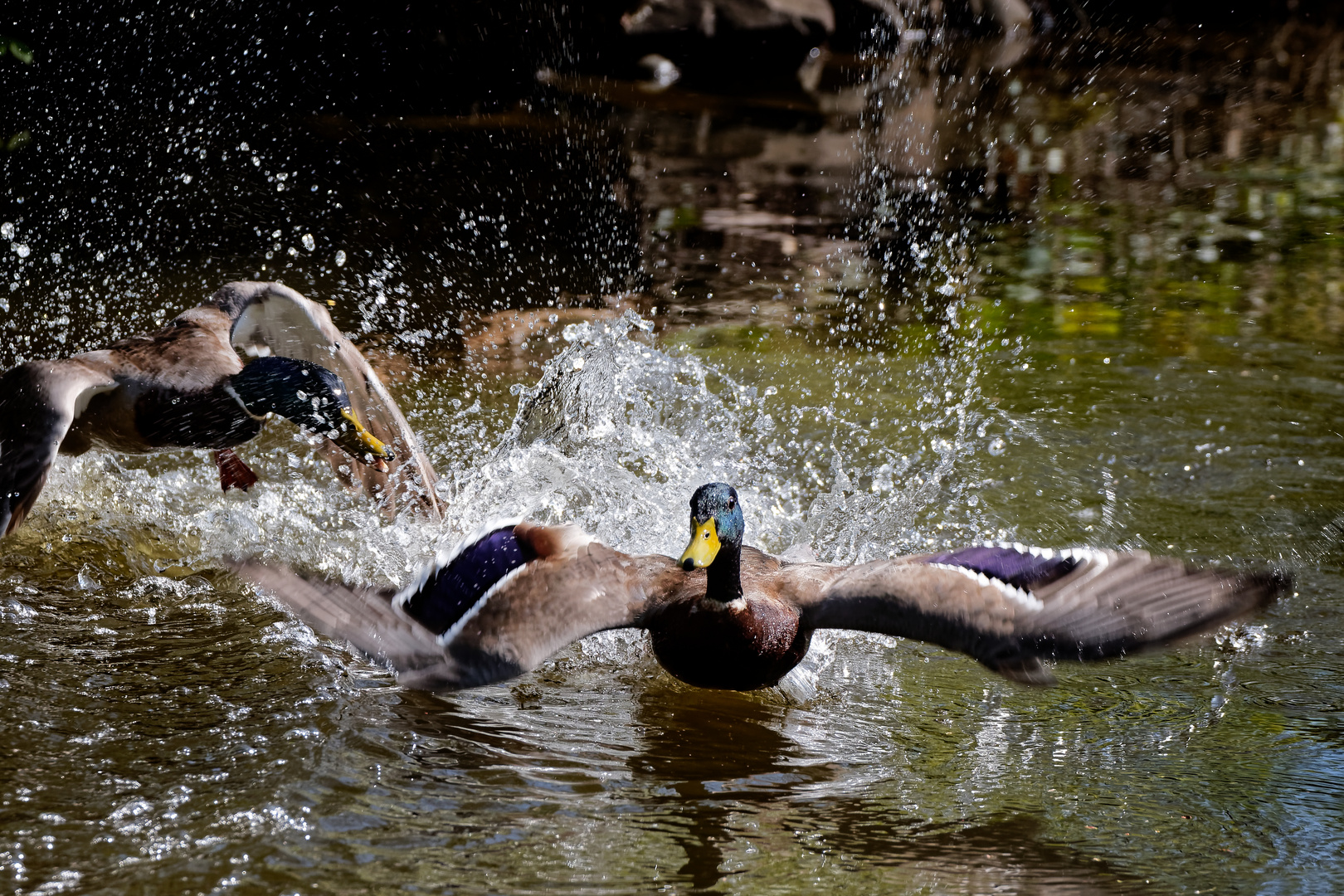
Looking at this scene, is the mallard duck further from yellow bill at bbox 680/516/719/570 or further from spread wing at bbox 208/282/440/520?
yellow bill at bbox 680/516/719/570

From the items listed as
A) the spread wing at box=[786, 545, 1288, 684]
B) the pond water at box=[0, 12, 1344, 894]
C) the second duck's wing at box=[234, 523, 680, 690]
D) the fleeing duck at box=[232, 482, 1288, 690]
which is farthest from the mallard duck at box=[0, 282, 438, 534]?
the spread wing at box=[786, 545, 1288, 684]

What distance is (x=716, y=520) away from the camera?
3.59m

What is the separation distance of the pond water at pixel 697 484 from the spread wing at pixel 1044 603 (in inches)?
14.4

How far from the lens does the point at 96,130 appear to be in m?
10.1

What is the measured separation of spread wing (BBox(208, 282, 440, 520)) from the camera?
492 cm

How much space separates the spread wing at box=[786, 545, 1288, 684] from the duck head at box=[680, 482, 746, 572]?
0.32 meters

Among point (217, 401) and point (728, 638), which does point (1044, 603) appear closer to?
point (728, 638)

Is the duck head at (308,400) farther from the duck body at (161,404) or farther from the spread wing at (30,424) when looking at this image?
the spread wing at (30,424)

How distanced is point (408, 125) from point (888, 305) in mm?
5558

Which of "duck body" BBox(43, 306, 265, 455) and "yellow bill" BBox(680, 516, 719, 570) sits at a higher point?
"duck body" BBox(43, 306, 265, 455)

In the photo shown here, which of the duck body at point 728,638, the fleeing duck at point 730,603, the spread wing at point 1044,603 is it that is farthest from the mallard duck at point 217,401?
the spread wing at point 1044,603

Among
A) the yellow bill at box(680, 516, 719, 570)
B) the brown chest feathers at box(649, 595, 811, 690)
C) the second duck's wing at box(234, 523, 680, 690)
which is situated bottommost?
the brown chest feathers at box(649, 595, 811, 690)

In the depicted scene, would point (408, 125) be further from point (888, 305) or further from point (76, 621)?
point (76, 621)

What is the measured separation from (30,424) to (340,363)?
1426 mm
